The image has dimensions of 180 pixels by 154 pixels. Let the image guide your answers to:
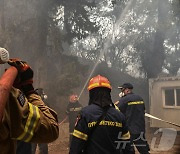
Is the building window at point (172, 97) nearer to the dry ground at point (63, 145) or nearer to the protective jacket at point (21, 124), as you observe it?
the dry ground at point (63, 145)

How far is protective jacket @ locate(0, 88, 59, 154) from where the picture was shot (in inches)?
43.4

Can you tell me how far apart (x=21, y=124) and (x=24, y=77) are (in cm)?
30

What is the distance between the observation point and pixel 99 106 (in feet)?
10.0

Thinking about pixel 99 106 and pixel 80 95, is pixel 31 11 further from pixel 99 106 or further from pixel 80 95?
pixel 99 106

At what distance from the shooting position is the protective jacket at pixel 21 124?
3.62 feet

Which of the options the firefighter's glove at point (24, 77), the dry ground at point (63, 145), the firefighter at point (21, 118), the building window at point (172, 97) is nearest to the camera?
the firefighter at point (21, 118)

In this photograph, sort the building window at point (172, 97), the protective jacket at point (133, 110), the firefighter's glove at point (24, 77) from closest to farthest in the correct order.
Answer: the firefighter's glove at point (24, 77) → the protective jacket at point (133, 110) → the building window at point (172, 97)

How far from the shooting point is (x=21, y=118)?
114 cm

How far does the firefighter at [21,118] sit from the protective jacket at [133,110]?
465cm

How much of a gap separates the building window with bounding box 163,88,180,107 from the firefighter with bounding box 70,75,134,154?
9.90 meters

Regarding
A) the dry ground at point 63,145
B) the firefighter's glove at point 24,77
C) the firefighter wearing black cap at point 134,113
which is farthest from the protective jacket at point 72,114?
the firefighter's glove at point 24,77

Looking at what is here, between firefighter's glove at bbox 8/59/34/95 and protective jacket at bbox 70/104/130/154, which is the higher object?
firefighter's glove at bbox 8/59/34/95

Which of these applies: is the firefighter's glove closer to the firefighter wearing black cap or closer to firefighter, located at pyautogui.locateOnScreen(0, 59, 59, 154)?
firefighter, located at pyautogui.locateOnScreen(0, 59, 59, 154)

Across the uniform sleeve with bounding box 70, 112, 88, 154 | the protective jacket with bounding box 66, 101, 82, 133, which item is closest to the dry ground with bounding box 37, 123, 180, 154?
the protective jacket with bounding box 66, 101, 82, 133
